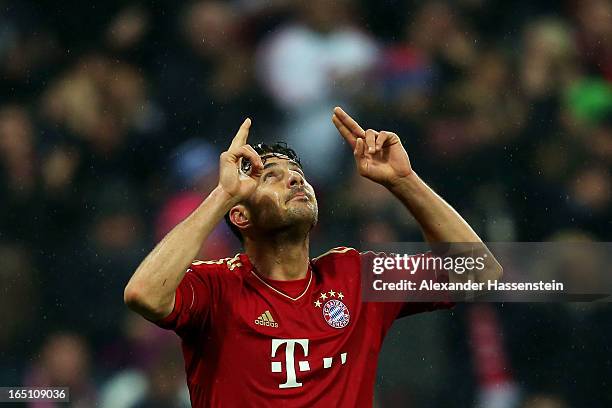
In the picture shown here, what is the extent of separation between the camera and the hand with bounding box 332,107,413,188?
282 centimetres

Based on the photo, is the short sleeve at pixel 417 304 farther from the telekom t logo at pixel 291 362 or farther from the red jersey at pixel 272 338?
the telekom t logo at pixel 291 362

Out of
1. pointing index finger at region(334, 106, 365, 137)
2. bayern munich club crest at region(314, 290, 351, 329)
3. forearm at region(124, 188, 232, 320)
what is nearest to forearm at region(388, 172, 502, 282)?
pointing index finger at region(334, 106, 365, 137)

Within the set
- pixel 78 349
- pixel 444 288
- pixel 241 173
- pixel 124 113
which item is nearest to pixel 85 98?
pixel 124 113

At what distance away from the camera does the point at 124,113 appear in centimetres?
482

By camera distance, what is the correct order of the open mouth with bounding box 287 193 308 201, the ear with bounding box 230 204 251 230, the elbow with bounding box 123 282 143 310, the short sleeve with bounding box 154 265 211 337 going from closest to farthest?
the elbow with bounding box 123 282 143 310
the short sleeve with bounding box 154 265 211 337
the open mouth with bounding box 287 193 308 201
the ear with bounding box 230 204 251 230

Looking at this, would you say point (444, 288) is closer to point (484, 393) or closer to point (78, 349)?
point (484, 393)

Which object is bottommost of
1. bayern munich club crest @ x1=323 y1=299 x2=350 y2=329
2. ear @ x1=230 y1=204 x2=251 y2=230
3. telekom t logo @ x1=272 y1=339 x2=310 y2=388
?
telekom t logo @ x1=272 y1=339 x2=310 y2=388

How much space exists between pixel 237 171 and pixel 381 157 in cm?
47

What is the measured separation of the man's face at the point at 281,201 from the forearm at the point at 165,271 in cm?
30

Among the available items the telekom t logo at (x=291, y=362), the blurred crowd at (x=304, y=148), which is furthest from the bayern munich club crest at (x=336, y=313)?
the blurred crowd at (x=304, y=148)

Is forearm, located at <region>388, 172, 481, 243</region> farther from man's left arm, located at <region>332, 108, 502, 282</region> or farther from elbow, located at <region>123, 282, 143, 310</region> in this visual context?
elbow, located at <region>123, 282, 143, 310</region>

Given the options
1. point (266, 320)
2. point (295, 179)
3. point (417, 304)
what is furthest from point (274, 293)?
point (417, 304)

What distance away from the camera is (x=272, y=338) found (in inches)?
108

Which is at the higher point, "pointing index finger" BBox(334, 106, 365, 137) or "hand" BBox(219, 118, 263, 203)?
"pointing index finger" BBox(334, 106, 365, 137)
